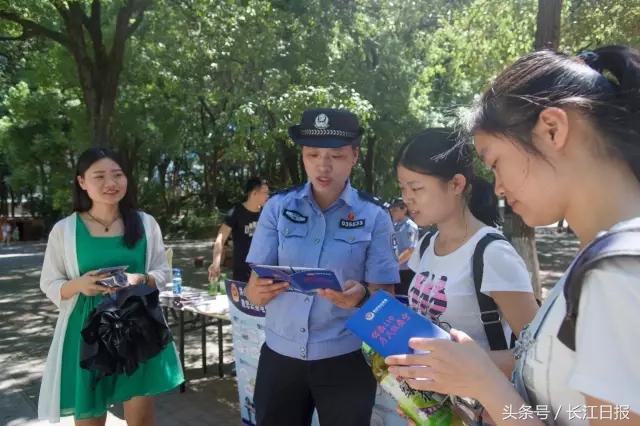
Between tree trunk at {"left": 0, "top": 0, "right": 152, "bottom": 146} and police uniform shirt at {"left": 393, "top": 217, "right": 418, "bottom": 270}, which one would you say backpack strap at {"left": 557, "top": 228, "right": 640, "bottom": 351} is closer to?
police uniform shirt at {"left": 393, "top": 217, "right": 418, "bottom": 270}

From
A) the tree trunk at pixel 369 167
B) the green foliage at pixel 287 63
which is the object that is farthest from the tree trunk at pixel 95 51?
the tree trunk at pixel 369 167

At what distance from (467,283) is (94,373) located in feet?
6.50

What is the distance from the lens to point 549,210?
1.03m

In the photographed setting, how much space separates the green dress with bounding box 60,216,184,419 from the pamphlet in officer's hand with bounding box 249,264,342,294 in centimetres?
114

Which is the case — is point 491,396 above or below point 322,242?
below

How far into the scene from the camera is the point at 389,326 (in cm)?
128

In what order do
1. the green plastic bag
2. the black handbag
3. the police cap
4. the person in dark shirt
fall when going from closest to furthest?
1. the green plastic bag
2. the police cap
3. the black handbag
4. the person in dark shirt

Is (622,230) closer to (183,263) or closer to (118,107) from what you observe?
(183,263)

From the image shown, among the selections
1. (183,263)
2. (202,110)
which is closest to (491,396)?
(183,263)

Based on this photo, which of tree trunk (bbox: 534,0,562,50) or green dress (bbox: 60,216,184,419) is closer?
green dress (bbox: 60,216,184,419)

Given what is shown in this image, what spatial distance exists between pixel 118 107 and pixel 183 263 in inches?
206

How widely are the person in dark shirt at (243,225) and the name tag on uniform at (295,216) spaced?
2994 millimetres

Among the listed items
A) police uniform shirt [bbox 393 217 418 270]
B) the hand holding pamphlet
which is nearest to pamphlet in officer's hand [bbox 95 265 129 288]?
the hand holding pamphlet

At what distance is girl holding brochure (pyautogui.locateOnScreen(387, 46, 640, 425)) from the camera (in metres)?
0.80
